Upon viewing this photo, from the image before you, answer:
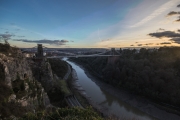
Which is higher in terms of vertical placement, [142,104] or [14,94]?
[14,94]

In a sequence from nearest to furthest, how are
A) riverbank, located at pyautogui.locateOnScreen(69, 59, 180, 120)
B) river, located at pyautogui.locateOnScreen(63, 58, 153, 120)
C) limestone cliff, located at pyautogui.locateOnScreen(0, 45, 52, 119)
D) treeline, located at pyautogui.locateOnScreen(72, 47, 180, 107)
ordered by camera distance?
limestone cliff, located at pyautogui.locateOnScreen(0, 45, 52, 119) → riverbank, located at pyautogui.locateOnScreen(69, 59, 180, 120) → river, located at pyautogui.locateOnScreen(63, 58, 153, 120) → treeline, located at pyautogui.locateOnScreen(72, 47, 180, 107)

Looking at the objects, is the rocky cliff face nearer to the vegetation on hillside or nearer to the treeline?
the vegetation on hillside

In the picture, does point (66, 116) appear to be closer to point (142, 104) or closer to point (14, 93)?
point (14, 93)

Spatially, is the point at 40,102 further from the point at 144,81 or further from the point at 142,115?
the point at 144,81

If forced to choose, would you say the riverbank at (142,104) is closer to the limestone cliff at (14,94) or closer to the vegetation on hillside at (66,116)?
the limestone cliff at (14,94)

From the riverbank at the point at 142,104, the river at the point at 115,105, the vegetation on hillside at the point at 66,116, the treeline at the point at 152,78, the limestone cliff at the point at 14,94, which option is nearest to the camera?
the vegetation on hillside at the point at 66,116

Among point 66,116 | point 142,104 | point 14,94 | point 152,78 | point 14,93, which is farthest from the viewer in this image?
point 152,78

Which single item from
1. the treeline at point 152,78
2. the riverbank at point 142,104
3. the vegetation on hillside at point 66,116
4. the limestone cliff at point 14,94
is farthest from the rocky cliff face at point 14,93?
the treeline at point 152,78

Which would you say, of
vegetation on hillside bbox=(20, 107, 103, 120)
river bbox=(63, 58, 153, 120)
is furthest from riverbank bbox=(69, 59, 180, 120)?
vegetation on hillside bbox=(20, 107, 103, 120)

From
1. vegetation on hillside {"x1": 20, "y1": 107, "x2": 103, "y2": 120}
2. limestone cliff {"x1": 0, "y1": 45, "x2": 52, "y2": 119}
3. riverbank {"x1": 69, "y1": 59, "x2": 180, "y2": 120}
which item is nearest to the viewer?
vegetation on hillside {"x1": 20, "y1": 107, "x2": 103, "y2": 120}

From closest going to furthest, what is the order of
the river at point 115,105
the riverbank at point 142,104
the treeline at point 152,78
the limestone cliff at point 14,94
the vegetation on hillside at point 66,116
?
the vegetation on hillside at point 66,116, the limestone cliff at point 14,94, the riverbank at point 142,104, the river at point 115,105, the treeline at point 152,78

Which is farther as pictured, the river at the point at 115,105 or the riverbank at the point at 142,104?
the river at the point at 115,105

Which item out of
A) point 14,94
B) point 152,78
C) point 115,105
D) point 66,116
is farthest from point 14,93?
point 152,78
